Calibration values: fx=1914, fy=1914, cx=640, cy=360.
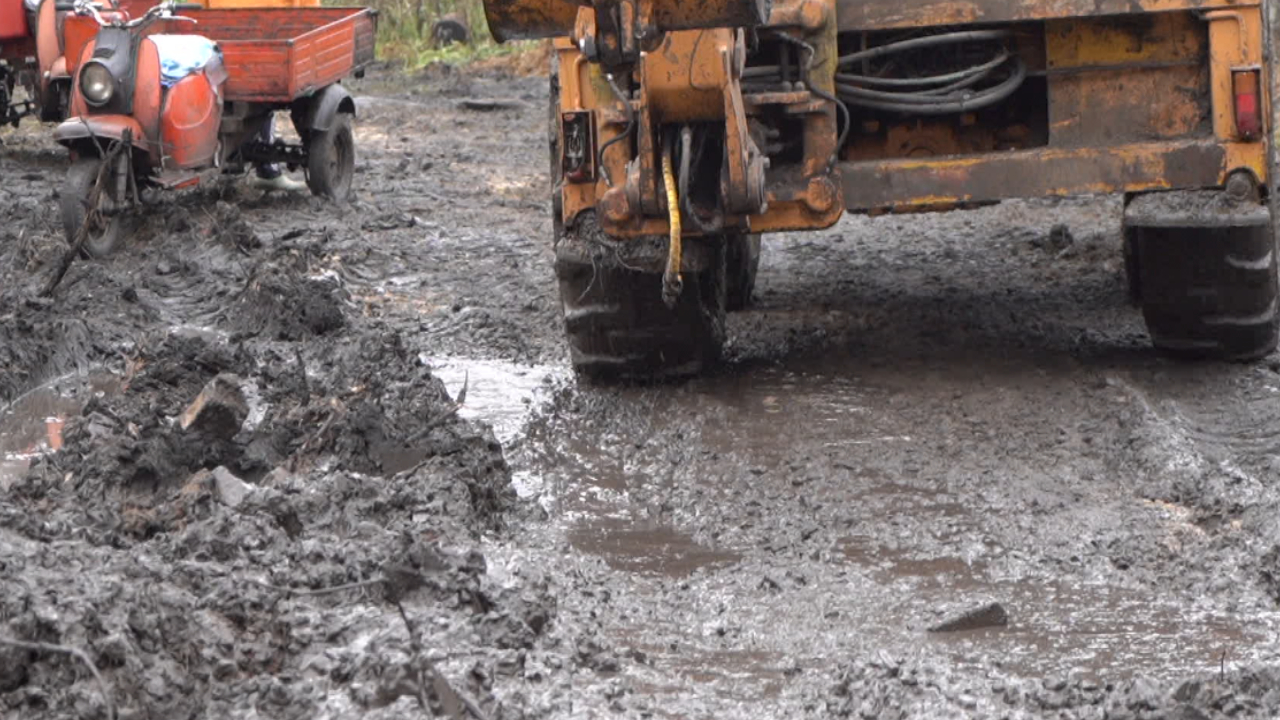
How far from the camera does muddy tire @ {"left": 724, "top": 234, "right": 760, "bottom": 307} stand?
8188mm

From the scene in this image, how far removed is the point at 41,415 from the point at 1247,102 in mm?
4378

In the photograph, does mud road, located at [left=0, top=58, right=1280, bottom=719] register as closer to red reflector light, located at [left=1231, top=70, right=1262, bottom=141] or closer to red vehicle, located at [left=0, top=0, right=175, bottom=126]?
red reflector light, located at [left=1231, top=70, right=1262, bottom=141]

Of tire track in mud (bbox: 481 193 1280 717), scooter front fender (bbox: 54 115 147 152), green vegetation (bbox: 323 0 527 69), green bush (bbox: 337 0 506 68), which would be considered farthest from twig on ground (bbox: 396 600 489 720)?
green bush (bbox: 337 0 506 68)

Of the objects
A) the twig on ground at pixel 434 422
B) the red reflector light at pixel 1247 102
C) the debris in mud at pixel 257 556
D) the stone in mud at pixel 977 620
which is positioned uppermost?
→ the red reflector light at pixel 1247 102

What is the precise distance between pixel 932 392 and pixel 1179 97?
132 centimetres

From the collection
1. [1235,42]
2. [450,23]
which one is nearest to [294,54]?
[1235,42]

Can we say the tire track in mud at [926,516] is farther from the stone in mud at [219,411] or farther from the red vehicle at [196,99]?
the red vehicle at [196,99]

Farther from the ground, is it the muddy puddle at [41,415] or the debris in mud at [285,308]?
the debris in mud at [285,308]

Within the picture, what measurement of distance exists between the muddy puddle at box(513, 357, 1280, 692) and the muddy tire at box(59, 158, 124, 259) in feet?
10.9

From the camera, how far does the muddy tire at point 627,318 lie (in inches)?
266

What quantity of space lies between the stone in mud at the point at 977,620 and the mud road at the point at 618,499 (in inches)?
0.4

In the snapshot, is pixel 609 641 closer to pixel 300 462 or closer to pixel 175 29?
pixel 300 462

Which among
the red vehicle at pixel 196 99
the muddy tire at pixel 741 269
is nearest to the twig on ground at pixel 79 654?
the muddy tire at pixel 741 269

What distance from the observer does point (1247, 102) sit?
6395mm
